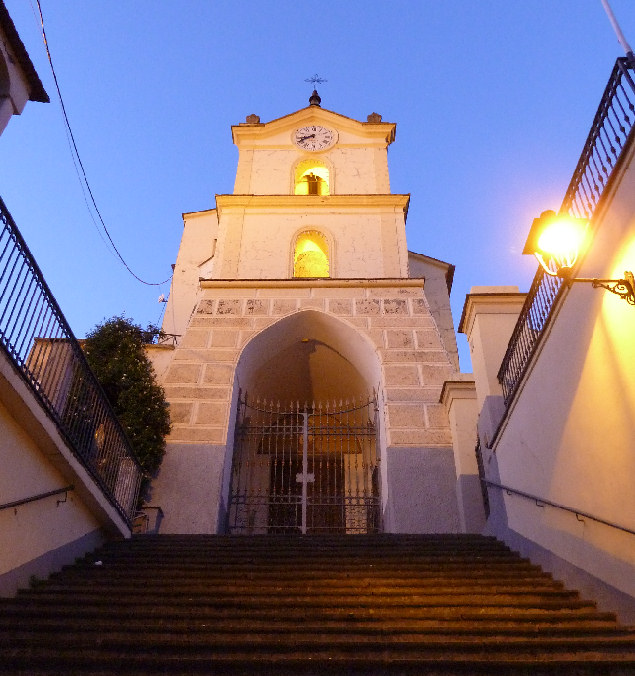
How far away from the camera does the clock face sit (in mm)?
19734

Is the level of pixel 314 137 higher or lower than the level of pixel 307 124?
lower

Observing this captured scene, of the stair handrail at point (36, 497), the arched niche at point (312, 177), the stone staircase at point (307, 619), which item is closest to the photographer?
the stone staircase at point (307, 619)

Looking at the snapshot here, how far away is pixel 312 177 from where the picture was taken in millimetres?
19688

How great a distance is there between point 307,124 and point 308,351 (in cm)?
866

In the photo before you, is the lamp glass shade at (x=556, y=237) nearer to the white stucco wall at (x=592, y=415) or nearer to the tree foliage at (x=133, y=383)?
the white stucco wall at (x=592, y=415)

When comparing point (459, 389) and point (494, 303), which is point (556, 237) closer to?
point (494, 303)

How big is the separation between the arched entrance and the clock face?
741 centimetres

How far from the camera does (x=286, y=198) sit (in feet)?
57.1

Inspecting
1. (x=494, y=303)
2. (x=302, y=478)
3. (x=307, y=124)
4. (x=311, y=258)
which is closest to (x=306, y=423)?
(x=302, y=478)

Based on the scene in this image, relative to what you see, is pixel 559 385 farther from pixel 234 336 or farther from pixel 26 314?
pixel 234 336

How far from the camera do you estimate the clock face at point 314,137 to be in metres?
19.7

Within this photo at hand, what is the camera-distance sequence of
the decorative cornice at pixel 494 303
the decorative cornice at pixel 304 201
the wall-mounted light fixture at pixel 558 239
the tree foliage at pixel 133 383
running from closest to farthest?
the wall-mounted light fixture at pixel 558 239 < the decorative cornice at pixel 494 303 < the tree foliage at pixel 133 383 < the decorative cornice at pixel 304 201

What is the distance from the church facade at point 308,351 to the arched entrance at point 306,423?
0.05 m

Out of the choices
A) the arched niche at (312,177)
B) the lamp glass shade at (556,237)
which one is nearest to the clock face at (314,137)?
the arched niche at (312,177)
